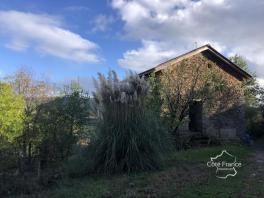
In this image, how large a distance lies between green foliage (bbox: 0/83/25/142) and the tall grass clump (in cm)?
178

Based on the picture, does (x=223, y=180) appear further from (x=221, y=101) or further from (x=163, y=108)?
(x=221, y=101)

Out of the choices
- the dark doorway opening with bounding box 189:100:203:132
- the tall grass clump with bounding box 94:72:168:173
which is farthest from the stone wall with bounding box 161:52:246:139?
the tall grass clump with bounding box 94:72:168:173

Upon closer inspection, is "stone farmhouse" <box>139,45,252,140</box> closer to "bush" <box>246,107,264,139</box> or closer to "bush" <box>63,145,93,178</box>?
"bush" <box>246,107,264,139</box>

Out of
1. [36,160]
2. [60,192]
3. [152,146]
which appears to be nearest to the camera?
[60,192]

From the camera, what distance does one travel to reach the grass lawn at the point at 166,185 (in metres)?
5.45

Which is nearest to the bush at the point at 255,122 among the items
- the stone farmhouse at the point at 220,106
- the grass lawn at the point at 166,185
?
the stone farmhouse at the point at 220,106

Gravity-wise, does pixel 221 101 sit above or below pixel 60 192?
above

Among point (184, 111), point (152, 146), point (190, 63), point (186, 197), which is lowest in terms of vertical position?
point (186, 197)

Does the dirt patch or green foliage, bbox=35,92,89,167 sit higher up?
green foliage, bbox=35,92,89,167

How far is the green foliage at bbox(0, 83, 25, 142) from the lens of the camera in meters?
6.92

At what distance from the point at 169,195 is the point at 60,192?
1.92 m

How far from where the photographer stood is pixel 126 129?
7.55 meters

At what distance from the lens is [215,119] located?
16656 millimetres

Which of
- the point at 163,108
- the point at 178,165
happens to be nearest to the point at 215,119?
the point at 163,108
